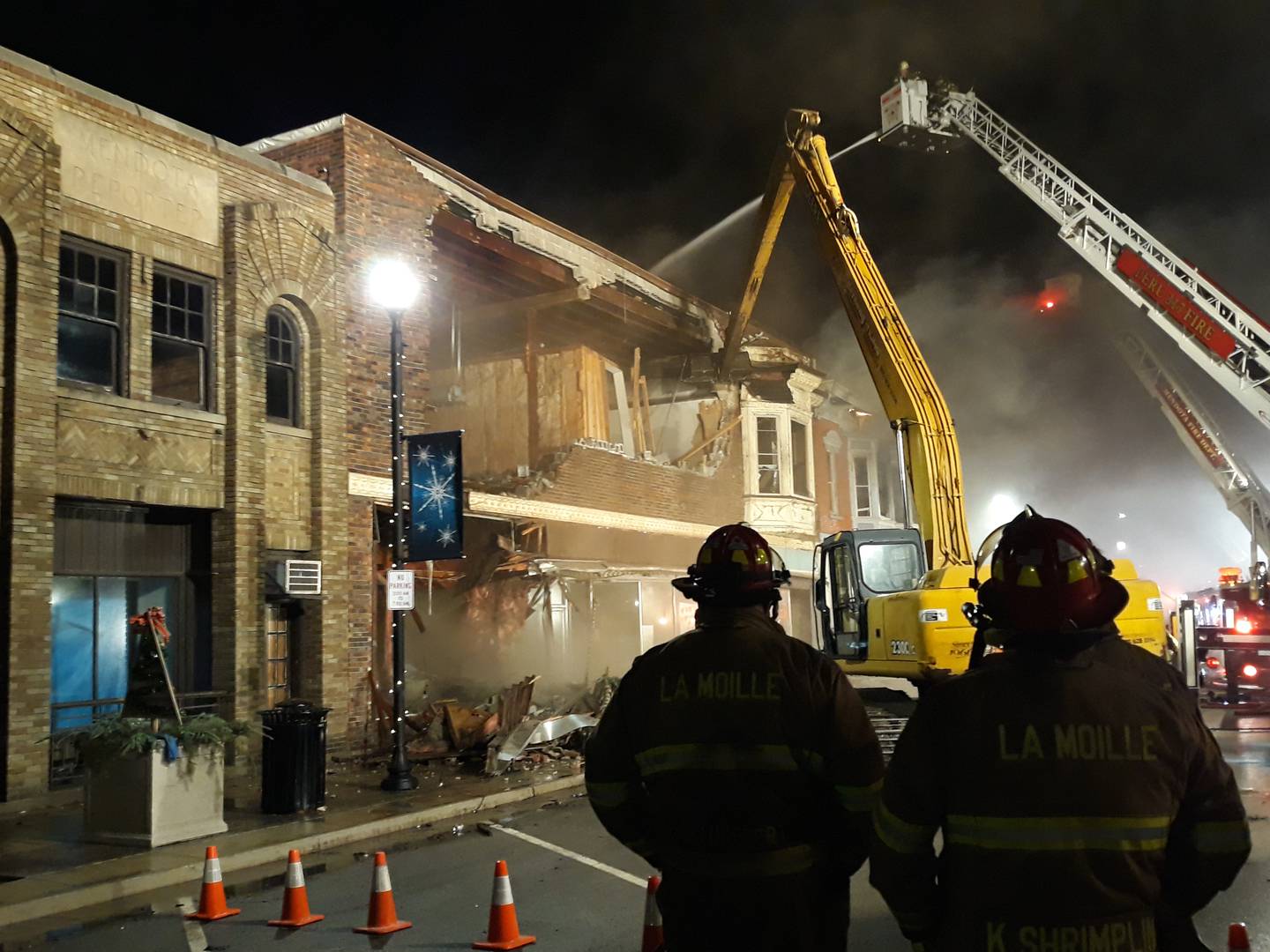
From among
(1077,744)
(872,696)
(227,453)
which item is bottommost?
(872,696)

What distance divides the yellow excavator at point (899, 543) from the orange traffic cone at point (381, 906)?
362 centimetres

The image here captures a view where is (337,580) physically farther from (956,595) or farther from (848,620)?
(956,595)

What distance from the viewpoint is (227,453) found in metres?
12.9

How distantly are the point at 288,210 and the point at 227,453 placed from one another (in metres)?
3.27

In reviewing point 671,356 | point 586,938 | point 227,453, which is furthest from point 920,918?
point 671,356

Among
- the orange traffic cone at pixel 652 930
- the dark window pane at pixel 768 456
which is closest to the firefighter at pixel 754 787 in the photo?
the orange traffic cone at pixel 652 930

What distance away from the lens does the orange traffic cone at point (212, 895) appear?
6.49 m

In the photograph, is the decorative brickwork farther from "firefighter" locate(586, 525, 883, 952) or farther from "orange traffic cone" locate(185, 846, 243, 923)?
"firefighter" locate(586, 525, 883, 952)

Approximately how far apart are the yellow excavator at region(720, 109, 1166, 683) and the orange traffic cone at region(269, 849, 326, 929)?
13.8 feet

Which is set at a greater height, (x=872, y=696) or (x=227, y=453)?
(x=227, y=453)

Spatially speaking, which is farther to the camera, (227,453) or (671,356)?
(671,356)

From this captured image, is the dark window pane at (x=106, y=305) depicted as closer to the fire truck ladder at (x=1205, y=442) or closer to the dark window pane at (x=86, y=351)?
the dark window pane at (x=86, y=351)

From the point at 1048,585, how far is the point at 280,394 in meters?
12.8

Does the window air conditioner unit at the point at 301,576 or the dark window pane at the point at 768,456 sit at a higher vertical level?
the dark window pane at the point at 768,456
